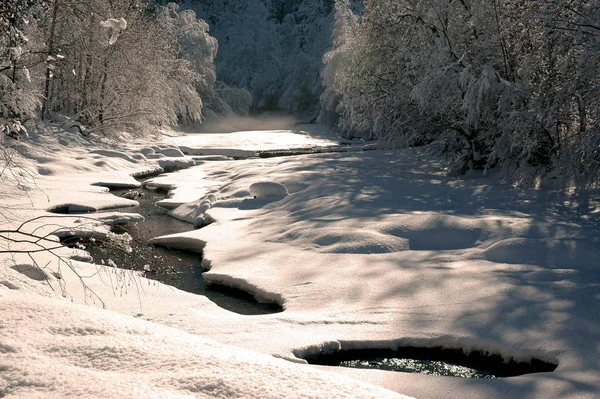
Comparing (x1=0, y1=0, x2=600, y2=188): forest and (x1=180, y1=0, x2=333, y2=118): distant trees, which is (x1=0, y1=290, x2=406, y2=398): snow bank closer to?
(x1=0, y1=0, x2=600, y2=188): forest

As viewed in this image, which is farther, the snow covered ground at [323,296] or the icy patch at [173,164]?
the icy patch at [173,164]

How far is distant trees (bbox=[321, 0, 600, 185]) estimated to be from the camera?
9.63 m

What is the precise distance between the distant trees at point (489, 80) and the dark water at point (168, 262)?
19.1 feet

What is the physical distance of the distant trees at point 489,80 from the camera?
9633mm

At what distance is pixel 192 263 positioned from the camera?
8086 millimetres

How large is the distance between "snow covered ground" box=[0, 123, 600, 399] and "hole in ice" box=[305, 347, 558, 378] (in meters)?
0.07

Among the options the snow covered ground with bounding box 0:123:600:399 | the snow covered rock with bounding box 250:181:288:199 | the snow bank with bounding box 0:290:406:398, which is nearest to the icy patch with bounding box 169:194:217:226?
the snow covered ground with bounding box 0:123:600:399

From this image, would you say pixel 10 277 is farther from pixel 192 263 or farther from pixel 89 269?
pixel 192 263

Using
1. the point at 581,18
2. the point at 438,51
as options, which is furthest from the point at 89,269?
the point at 438,51

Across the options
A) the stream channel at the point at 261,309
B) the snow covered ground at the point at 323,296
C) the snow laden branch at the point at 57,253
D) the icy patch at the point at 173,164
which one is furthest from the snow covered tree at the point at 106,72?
the snow laden branch at the point at 57,253

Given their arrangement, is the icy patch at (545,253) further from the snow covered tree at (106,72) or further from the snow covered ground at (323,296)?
the snow covered tree at (106,72)

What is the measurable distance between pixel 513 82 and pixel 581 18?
3715 millimetres

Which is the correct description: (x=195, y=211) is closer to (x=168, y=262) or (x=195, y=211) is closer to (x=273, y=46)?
(x=168, y=262)

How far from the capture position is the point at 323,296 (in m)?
6.08
